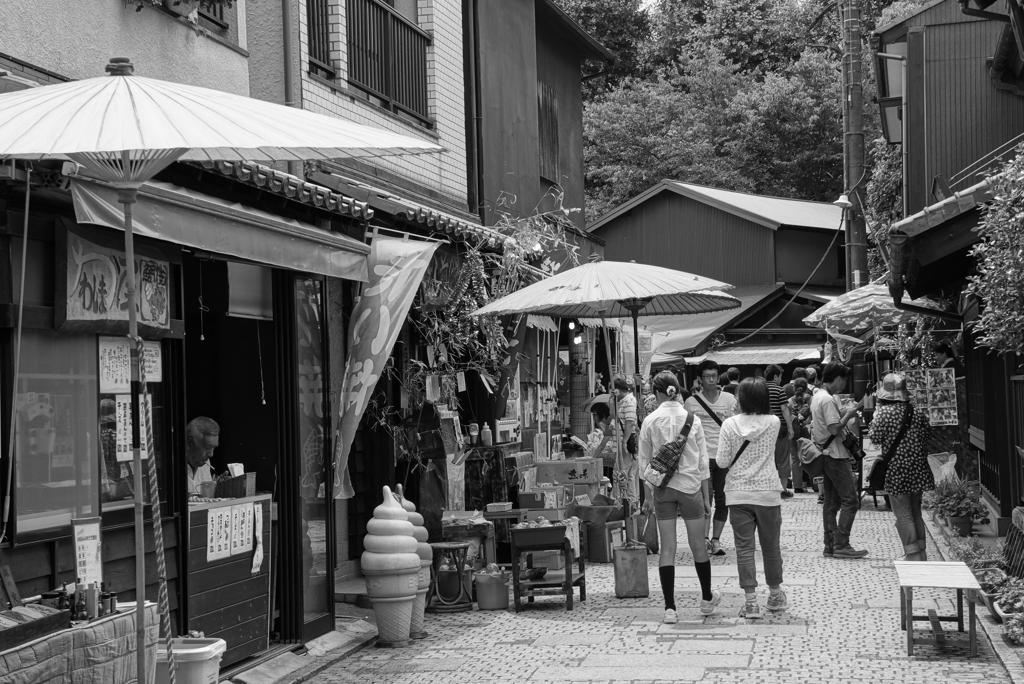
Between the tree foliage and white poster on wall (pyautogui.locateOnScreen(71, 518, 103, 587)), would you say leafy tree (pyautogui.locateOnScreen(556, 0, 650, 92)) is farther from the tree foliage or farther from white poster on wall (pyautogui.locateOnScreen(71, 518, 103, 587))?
white poster on wall (pyautogui.locateOnScreen(71, 518, 103, 587))

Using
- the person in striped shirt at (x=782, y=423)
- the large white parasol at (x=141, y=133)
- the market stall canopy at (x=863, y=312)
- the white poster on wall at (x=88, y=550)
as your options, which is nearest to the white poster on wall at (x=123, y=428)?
the white poster on wall at (x=88, y=550)

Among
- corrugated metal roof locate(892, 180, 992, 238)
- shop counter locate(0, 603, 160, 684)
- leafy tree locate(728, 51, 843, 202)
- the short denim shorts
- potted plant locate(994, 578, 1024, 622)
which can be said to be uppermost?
leafy tree locate(728, 51, 843, 202)

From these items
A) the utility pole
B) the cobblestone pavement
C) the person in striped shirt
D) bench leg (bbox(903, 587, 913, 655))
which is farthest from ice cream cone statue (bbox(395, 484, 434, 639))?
the utility pole

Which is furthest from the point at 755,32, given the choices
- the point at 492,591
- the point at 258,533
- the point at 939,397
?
the point at 258,533

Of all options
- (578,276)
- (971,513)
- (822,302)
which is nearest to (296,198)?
(578,276)

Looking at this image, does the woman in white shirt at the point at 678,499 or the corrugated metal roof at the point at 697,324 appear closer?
the woman in white shirt at the point at 678,499

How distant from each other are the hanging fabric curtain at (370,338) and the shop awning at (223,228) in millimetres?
679

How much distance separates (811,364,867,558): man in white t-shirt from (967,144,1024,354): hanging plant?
4.56m

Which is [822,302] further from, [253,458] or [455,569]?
[253,458]

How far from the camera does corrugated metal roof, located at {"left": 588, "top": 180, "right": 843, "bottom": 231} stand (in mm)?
34562

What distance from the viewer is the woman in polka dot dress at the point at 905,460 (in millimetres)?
11117

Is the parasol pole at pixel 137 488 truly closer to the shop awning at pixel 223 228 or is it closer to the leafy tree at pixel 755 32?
the shop awning at pixel 223 228

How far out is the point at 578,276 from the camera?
40.6 ft

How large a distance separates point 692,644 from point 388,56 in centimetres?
772
